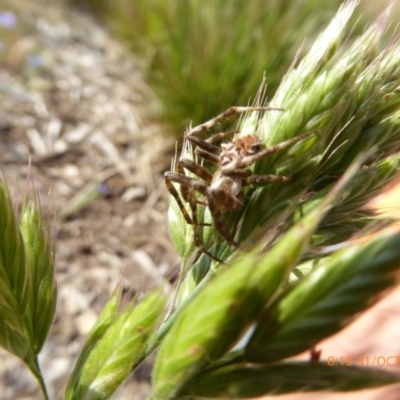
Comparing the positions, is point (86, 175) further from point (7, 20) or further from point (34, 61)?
point (7, 20)

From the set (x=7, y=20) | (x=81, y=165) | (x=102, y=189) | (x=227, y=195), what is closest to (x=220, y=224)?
(x=227, y=195)

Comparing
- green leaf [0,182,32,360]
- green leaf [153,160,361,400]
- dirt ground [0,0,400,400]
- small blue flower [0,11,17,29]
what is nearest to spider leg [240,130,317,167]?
green leaf [153,160,361,400]

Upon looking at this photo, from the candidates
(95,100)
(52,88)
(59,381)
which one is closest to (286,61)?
(95,100)

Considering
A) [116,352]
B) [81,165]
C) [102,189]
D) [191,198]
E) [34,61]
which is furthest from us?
[34,61]

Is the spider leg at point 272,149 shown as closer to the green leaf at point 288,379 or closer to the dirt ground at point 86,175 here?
the green leaf at point 288,379

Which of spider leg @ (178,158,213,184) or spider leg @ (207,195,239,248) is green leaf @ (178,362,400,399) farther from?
spider leg @ (178,158,213,184)

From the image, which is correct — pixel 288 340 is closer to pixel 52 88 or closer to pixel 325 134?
pixel 325 134

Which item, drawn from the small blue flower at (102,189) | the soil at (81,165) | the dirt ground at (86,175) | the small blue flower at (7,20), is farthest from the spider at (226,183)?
the small blue flower at (7,20)
